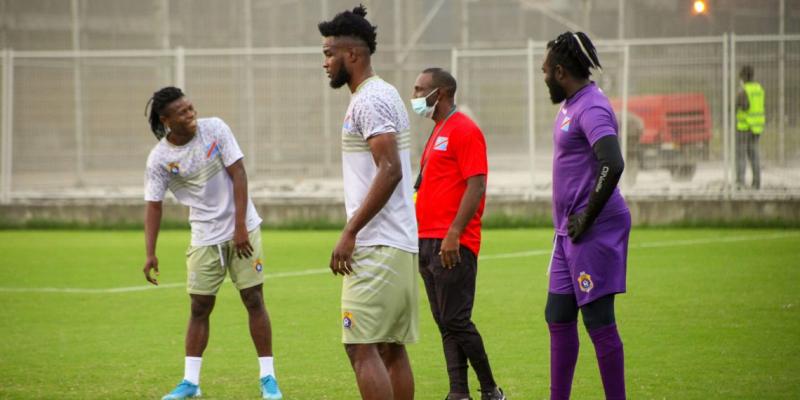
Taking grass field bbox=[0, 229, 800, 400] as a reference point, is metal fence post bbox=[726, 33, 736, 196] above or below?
above

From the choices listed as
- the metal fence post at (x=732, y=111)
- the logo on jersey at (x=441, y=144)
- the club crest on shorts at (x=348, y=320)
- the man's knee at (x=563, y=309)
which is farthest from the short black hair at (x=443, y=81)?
the metal fence post at (x=732, y=111)

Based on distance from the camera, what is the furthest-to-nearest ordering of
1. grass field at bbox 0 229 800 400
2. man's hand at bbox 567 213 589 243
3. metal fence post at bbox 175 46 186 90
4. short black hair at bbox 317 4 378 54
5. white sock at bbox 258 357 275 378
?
1. metal fence post at bbox 175 46 186 90
2. grass field at bbox 0 229 800 400
3. white sock at bbox 258 357 275 378
4. man's hand at bbox 567 213 589 243
5. short black hair at bbox 317 4 378 54

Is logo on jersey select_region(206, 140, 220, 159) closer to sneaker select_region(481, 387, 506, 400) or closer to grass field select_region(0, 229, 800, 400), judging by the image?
grass field select_region(0, 229, 800, 400)

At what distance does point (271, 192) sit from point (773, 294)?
11.3 metres

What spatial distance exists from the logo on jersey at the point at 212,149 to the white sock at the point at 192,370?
4.66ft

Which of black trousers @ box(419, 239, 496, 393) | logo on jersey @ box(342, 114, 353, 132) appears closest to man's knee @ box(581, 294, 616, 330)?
black trousers @ box(419, 239, 496, 393)

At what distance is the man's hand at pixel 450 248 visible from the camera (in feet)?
24.1

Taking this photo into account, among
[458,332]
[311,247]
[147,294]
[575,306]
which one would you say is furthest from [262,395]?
[311,247]

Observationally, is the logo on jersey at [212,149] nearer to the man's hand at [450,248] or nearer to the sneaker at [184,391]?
the sneaker at [184,391]

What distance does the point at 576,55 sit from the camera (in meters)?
6.41

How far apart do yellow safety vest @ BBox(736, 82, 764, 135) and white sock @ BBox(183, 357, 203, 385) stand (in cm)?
1357

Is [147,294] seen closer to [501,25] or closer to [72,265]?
[72,265]

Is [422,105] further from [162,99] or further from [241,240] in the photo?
[162,99]

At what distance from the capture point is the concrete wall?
19375 millimetres
